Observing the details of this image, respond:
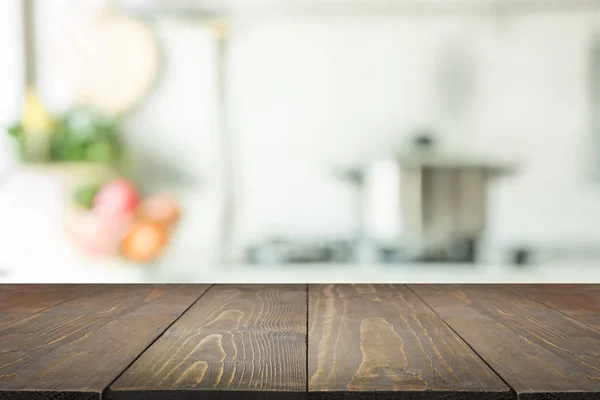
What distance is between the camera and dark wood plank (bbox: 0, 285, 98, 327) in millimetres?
802

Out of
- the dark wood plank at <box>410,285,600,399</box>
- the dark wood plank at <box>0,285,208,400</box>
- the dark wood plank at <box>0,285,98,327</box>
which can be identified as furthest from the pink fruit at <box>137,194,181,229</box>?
the dark wood plank at <box>410,285,600,399</box>

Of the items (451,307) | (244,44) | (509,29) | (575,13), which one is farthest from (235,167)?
(451,307)

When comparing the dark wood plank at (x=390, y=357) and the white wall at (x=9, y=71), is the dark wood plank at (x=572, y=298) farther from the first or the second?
the white wall at (x=9, y=71)

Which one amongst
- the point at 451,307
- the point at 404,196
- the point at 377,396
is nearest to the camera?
the point at 377,396

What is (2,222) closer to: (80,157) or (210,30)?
(80,157)

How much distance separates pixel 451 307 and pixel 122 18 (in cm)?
135

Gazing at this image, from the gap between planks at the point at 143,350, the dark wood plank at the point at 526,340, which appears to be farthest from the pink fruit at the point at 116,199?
the dark wood plank at the point at 526,340

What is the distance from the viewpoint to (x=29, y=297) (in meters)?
0.95

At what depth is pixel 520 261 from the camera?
189cm

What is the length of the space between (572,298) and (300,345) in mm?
502

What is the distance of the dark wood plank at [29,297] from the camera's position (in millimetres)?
802

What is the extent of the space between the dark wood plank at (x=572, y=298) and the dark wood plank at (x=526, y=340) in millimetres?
18

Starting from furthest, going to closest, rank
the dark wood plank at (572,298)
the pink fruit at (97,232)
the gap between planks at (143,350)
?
1. the pink fruit at (97,232)
2. the dark wood plank at (572,298)
3. the gap between planks at (143,350)

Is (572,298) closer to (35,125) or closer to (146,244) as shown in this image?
(146,244)
